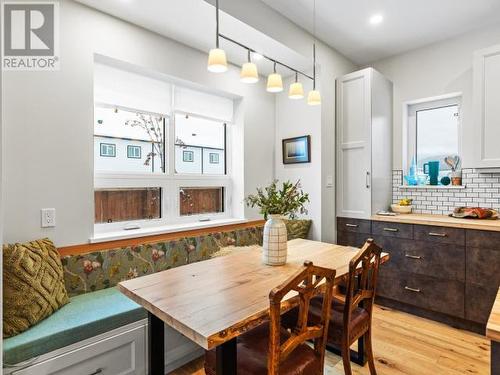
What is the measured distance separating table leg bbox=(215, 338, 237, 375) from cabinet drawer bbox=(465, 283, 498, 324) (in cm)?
238

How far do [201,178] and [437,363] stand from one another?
255 centimetres

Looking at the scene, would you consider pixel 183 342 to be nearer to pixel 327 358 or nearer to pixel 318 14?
pixel 327 358

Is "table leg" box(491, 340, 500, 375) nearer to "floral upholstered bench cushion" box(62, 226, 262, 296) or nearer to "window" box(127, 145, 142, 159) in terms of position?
"floral upholstered bench cushion" box(62, 226, 262, 296)

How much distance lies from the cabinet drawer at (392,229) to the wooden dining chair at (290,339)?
6.13 feet

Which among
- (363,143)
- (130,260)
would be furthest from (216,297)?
(363,143)

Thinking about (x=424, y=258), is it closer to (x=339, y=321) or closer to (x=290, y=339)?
(x=339, y=321)

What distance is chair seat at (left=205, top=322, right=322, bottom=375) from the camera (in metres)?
1.30

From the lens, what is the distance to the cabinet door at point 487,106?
2.63m

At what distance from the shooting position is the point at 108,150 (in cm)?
254

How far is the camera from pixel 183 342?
2.14m

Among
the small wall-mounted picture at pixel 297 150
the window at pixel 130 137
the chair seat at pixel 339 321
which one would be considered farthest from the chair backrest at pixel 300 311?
the small wall-mounted picture at pixel 297 150

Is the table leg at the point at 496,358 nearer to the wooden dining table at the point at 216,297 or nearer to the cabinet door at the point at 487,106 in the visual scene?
the wooden dining table at the point at 216,297

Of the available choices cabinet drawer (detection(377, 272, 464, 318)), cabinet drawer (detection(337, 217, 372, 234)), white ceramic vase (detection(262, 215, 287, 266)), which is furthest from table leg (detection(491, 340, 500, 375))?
cabinet drawer (detection(337, 217, 372, 234))

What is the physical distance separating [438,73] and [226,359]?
11.8 feet
